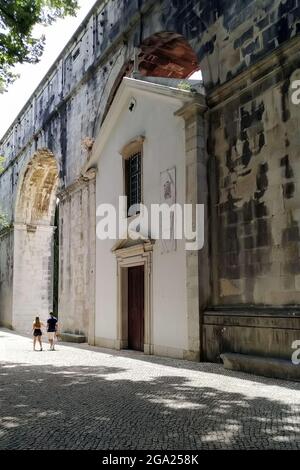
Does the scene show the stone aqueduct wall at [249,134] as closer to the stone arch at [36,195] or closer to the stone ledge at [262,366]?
the stone ledge at [262,366]

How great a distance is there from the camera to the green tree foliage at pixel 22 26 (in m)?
10.3

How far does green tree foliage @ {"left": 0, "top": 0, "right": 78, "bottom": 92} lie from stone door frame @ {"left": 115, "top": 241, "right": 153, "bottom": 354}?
201 inches

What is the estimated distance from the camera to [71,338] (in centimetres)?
1762

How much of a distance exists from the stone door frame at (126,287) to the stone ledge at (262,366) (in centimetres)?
342

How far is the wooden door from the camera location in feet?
43.8

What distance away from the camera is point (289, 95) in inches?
350

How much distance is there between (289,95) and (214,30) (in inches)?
124

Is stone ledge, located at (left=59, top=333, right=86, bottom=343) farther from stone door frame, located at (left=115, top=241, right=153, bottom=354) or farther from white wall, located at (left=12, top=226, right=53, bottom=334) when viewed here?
white wall, located at (left=12, top=226, right=53, bottom=334)

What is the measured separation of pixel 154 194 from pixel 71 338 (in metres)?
7.41

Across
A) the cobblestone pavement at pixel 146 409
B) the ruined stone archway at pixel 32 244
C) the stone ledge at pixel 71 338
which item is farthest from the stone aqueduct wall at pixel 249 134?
the ruined stone archway at pixel 32 244

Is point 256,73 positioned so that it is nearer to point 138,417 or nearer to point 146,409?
point 146,409
